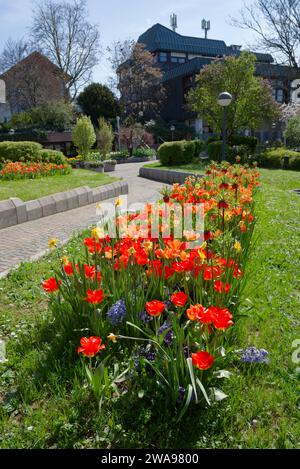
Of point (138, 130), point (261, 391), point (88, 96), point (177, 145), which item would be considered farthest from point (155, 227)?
point (88, 96)

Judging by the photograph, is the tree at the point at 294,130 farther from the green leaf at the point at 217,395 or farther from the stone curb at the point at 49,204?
the green leaf at the point at 217,395

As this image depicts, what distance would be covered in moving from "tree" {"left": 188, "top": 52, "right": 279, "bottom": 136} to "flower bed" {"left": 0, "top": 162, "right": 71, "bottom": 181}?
1201 centimetres

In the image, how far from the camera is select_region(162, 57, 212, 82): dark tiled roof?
38.7 meters

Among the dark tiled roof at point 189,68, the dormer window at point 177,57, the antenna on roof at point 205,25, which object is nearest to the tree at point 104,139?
the dark tiled roof at point 189,68

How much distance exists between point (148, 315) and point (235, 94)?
21.2m

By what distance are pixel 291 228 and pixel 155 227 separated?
12.9 feet

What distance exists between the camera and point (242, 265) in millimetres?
3525

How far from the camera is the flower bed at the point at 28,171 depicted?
11.8 metres

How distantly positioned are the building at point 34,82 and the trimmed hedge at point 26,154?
23.5 m

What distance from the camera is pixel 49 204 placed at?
9.03 metres

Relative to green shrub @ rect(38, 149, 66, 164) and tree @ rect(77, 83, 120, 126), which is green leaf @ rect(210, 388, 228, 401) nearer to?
green shrub @ rect(38, 149, 66, 164)

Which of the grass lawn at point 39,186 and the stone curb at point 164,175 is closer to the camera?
the grass lawn at point 39,186

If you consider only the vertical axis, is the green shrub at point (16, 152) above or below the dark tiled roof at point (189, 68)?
below

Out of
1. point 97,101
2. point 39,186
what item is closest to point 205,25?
point 97,101
